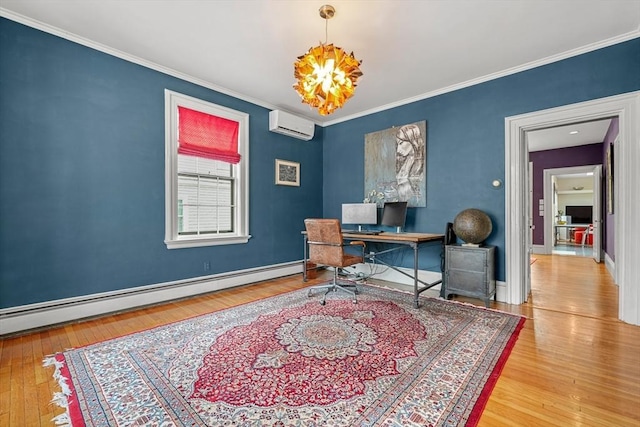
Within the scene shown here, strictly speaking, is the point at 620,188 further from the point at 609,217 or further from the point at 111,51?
the point at 111,51

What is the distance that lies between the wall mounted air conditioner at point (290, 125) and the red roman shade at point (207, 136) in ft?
2.02

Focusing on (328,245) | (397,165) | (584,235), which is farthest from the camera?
(584,235)

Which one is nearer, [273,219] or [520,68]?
[520,68]

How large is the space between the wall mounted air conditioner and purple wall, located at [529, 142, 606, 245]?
21.1 ft

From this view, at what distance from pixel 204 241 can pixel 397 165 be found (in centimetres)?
300

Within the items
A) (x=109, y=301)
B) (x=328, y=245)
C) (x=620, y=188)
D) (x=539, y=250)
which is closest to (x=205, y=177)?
(x=109, y=301)

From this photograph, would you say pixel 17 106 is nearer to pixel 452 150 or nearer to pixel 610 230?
pixel 452 150

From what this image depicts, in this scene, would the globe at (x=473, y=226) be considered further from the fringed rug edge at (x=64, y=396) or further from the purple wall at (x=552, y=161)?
the purple wall at (x=552, y=161)

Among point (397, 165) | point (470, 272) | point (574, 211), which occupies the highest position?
point (397, 165)

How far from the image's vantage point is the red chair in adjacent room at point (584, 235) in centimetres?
866

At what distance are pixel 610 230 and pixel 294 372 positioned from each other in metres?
6.31

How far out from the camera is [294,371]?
182cm

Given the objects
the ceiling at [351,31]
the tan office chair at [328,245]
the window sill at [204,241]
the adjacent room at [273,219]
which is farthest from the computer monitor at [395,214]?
the window sill at [204,241]

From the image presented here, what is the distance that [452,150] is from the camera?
3.77 meters
